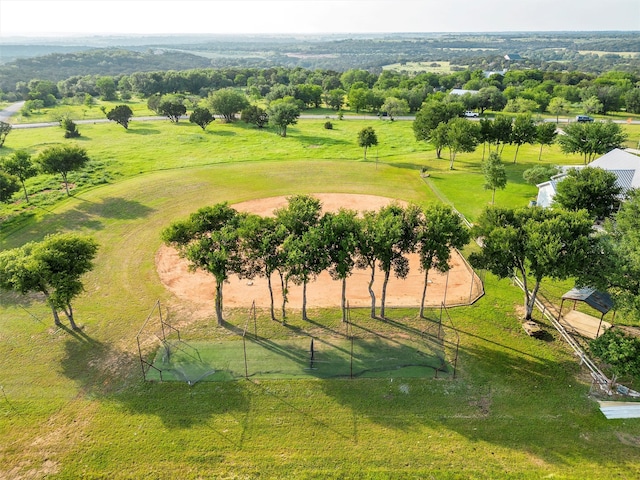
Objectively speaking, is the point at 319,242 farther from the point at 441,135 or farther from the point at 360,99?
→ the point at 360,99

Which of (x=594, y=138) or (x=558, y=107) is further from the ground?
(x=594, y=138)

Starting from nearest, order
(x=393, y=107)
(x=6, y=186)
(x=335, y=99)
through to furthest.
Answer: (x=6, y=186) < (x=393, y=107) < (x=335, y=99)

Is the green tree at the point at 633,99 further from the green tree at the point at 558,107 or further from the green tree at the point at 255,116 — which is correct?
the green tree at the point at 255,116

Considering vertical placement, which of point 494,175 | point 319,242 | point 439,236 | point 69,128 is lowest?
point 69,128

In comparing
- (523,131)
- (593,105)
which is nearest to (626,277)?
(523,131)

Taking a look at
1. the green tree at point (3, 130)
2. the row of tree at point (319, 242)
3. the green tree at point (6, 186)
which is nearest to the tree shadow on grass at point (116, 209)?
the green tree at point (6, 186)
